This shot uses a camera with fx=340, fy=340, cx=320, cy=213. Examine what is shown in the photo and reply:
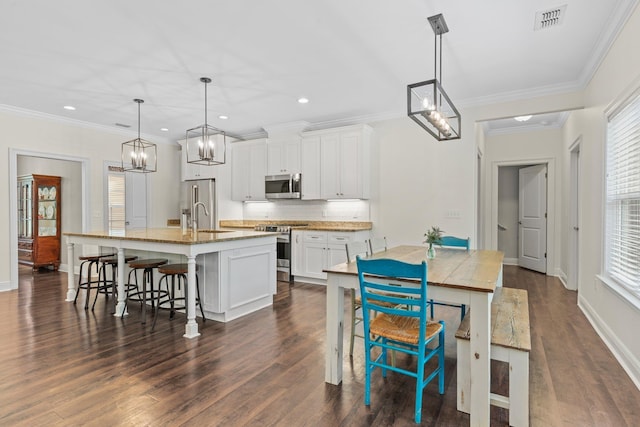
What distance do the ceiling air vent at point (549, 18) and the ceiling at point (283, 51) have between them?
0.15 ft

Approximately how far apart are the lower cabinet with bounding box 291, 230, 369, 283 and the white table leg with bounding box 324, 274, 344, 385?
9.11ft

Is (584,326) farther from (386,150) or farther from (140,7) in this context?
(140,7)

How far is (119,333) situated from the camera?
3.28m

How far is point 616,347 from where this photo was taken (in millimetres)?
2814

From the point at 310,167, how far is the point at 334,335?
3876mm

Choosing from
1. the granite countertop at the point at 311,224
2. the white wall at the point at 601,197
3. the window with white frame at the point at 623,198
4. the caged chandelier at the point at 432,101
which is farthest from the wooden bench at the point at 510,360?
the granite countertop at the point at 311,224

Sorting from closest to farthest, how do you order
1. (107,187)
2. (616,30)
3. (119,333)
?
(616,30) → (119,333) → (107,187)

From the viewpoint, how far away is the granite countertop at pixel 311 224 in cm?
540

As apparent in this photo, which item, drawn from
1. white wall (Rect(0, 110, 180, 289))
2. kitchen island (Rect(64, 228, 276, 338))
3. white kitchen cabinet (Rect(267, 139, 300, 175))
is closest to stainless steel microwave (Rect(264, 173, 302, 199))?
white kitchen cabinet (Rect(267, 139, 300, 175))

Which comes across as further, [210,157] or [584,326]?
[210,157]

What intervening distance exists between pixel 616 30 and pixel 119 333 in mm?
5161

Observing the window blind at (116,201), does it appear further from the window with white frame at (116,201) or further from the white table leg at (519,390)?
the white table leg at (519,390)

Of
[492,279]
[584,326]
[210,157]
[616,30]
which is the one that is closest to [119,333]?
[210,157]

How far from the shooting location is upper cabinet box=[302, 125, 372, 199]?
17.5 ft
